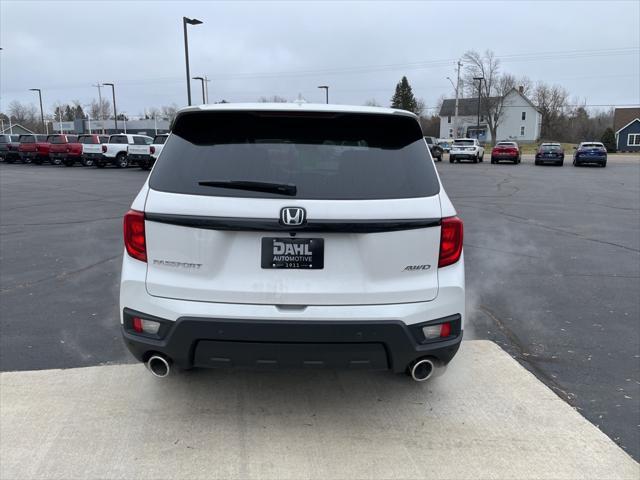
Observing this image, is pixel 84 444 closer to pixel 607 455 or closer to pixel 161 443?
pixel 161 443

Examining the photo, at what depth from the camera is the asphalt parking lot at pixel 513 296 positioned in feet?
13.5

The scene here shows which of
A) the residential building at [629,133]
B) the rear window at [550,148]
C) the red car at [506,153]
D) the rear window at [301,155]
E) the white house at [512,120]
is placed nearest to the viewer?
the rear window at [301,155]

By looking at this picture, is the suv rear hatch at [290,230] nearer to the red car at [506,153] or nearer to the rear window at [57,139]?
the rear window at [57,139]

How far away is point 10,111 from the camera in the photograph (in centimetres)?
11825

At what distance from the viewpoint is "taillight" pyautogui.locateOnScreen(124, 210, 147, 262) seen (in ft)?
9.51

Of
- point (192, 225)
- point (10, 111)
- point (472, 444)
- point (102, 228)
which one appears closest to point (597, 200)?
point (102, 228)

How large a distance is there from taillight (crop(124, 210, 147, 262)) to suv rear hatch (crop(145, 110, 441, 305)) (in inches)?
1.9

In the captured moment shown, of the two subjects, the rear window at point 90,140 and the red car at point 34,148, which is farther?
the red car at point 34,148

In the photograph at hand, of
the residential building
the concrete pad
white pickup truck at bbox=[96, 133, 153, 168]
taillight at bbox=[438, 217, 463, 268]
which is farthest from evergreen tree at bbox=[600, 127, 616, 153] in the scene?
taillight at bbox=[438, 217, 463, 268]

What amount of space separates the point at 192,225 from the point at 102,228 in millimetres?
8078

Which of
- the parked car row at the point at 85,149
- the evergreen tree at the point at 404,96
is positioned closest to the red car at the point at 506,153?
the parked car row at the point at 85,149

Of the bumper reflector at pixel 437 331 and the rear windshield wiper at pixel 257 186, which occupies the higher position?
the rear windshield wiper at pixel 257 186

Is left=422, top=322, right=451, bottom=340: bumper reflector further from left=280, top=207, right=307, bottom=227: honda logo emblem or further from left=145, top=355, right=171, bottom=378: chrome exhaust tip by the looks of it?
left=145, top=355, right=171, bottom=378: chrome exhaust tip

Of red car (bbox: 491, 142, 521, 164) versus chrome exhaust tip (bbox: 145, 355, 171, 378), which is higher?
red car (bbox: 491, 142, 521, 164)
